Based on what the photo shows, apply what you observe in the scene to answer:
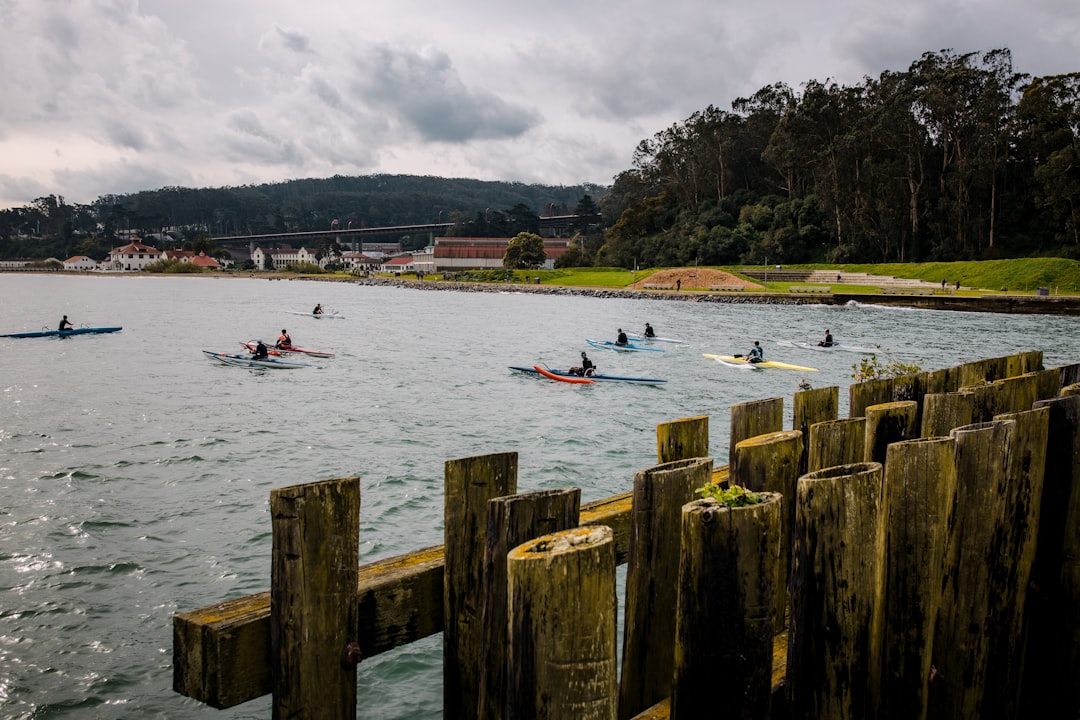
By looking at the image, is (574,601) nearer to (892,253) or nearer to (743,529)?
(743,529)

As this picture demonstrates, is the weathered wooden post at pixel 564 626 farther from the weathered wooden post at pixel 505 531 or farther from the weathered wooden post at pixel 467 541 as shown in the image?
the weathered wooden post at pixel 467 541

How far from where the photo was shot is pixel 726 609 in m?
2.94

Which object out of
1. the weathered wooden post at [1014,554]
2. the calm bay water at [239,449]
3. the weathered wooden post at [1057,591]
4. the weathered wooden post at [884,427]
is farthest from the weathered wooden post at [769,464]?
the calm bay water at [239,449]

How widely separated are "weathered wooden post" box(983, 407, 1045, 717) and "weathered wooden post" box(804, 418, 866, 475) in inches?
33.3

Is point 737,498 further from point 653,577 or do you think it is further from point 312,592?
point 312,592

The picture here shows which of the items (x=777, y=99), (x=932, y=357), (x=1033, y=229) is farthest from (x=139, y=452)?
(x=777, y=99)

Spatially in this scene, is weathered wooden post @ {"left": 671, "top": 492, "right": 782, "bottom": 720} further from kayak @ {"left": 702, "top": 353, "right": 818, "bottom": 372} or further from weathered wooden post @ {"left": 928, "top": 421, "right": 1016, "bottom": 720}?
kayak @ {"left": 702, "top": 353, "right": 818, "bottom": 372}

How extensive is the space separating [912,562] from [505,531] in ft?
6.83

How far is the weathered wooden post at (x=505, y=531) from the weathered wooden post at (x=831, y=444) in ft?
5.50

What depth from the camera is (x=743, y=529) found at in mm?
2838

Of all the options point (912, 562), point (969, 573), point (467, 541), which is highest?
point (467, 541)

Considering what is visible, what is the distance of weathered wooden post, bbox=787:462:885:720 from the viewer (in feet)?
10.4

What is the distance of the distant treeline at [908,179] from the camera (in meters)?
84.7

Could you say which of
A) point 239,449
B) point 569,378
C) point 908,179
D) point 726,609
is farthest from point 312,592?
point 908,179
